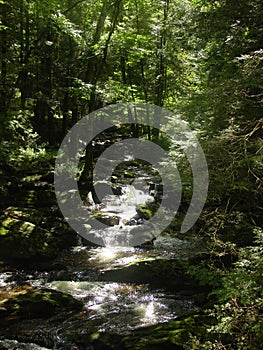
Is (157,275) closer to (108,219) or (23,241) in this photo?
(23,241)

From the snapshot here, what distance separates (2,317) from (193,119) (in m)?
5.50

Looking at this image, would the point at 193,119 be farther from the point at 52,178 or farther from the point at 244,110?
the point at 52,178

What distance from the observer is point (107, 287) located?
7711 millimetres

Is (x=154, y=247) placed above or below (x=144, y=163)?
below

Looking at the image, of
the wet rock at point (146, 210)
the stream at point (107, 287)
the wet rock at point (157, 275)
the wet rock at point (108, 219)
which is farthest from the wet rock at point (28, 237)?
the wet rock at point (146, 210)

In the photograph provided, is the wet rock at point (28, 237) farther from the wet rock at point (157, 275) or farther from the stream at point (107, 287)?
the wet rock at point (157, 275)

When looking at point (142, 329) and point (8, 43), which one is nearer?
point (142, 329)

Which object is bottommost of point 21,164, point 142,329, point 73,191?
point 142,329

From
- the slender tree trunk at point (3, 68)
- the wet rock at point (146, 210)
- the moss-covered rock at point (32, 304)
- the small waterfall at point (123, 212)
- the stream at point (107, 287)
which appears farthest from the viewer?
the wet rock at point (146, 210)

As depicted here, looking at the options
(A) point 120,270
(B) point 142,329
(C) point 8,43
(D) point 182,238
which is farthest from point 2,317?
(C) point 8,43

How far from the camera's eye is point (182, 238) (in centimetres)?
1074

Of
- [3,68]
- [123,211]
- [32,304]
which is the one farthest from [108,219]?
[3,68]

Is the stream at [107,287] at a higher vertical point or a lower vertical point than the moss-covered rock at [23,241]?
lower

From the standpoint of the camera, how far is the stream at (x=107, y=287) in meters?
5.74
